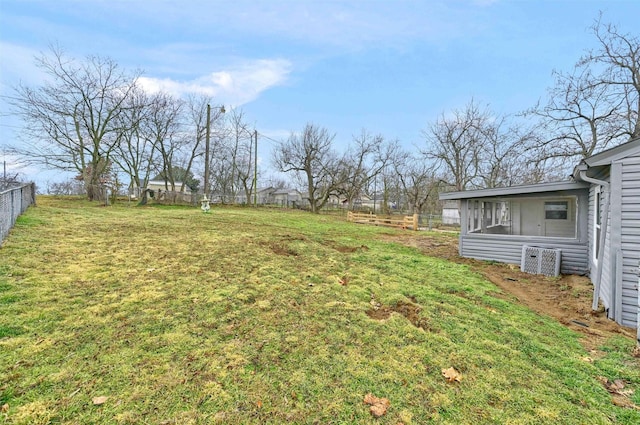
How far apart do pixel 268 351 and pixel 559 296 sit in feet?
17.9

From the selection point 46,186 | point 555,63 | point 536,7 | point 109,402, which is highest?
point 555,63

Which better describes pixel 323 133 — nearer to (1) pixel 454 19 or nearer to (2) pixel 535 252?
(1) pixel 454 19

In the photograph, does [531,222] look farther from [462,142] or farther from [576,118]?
[462,142]

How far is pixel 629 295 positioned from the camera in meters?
3.78

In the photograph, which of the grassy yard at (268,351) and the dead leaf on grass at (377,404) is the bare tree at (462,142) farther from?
the dead leaf on grass at (377,404)

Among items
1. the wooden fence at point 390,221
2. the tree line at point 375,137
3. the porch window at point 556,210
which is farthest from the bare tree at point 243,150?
the porch window at point 556,210

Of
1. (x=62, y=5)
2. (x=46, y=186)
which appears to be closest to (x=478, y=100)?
(x=62, y=5)

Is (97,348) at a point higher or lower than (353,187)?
lower

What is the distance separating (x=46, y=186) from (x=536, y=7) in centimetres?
3484

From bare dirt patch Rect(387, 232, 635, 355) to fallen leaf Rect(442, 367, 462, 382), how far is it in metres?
1.80

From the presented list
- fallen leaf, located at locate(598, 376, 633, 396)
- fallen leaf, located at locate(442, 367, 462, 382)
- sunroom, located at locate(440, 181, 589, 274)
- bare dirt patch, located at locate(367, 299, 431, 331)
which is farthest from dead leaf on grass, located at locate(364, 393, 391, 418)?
sunroom, located at locate(440, 181, 589, 274)

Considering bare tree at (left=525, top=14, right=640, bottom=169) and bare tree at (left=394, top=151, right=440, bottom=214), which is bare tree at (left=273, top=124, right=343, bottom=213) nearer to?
bare tree at (left=394, top=151, right=440, bottom=214)

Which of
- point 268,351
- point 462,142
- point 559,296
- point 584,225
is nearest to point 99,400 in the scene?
point 268,351

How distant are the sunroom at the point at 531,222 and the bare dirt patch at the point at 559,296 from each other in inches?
15.0
